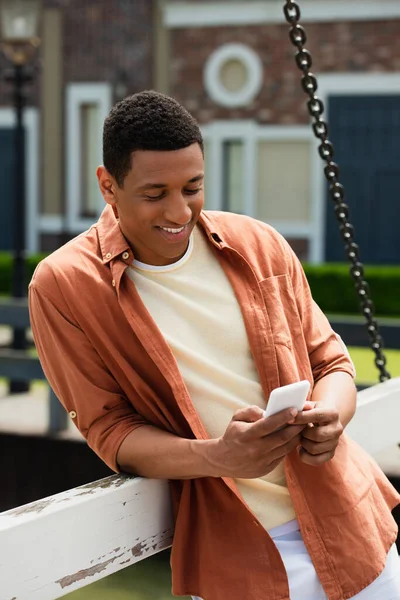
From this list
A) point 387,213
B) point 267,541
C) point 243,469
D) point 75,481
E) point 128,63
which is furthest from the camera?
point 128,63

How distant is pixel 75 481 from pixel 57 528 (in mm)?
2840

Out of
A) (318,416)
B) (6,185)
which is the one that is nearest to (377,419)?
(318,416)

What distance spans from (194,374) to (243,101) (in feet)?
41.3

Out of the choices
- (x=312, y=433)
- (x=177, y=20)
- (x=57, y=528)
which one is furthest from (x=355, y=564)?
(x=177, y=20)

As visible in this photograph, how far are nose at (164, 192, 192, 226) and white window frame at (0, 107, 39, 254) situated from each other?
44.3 ft

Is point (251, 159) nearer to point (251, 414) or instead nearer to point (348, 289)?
point (348, 289)

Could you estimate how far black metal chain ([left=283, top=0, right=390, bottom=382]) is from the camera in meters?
2.51

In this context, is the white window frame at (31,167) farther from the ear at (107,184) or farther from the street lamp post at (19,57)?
the ear at (107,184)

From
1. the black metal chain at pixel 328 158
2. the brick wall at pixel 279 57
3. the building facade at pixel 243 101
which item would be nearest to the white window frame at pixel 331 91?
the building facade at pixel 243 101

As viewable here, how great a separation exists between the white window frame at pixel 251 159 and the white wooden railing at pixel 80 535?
1207 cm

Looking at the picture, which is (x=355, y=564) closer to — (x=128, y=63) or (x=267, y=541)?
(x=267, y=541)

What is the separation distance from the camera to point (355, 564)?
1.79 metres

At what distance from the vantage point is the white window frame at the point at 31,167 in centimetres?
1490

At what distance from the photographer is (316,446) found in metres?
1.69
